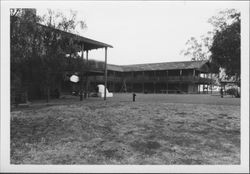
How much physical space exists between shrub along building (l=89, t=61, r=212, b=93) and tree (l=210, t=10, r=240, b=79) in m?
19.2

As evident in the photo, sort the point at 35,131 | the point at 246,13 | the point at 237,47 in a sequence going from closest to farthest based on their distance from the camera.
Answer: the point at 246,13 → the point at 35,131 → the point at 237,47

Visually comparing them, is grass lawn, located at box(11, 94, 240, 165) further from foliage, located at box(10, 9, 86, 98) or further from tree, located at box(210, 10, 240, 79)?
tree, located at box(210, 10, 240, 79)

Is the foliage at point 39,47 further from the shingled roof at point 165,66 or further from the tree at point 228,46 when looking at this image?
the shingled roof at point 165,66

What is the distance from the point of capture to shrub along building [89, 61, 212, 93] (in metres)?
32.7

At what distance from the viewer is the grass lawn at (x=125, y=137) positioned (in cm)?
643

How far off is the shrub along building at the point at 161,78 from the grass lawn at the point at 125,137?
1972cm

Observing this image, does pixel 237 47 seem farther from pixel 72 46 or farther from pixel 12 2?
pixel 12 2

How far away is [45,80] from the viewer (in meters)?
11.1

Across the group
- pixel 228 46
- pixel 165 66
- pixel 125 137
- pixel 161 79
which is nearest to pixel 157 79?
pixel 161 79

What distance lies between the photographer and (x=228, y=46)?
1059cm

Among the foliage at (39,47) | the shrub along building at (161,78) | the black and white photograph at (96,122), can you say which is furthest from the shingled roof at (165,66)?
the foliage at (39,47)

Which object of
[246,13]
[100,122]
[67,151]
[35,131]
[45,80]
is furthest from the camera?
[45,80]

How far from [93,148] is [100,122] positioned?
247cm

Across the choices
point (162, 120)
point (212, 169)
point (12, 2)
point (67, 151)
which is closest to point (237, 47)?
point (162, 120)
